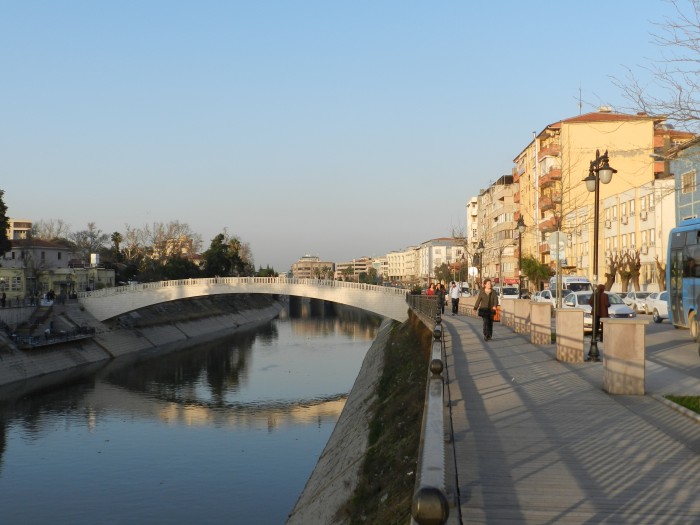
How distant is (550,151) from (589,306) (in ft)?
132

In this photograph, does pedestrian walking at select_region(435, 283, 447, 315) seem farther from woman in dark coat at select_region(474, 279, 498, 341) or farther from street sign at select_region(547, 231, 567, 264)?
street sign at select_region(547, 231, 567, 264)

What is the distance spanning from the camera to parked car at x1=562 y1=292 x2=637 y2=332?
90.2 ft

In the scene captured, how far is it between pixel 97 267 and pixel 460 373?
86130 mm

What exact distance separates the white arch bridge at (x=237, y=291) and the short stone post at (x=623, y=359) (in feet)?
152

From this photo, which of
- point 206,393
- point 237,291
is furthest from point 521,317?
point 237,291

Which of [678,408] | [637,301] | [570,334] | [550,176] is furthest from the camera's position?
[550,176]

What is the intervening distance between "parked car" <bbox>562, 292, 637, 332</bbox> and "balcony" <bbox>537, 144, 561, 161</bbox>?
35.7 metres

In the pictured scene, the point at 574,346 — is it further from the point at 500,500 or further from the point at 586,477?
the point at 500,500

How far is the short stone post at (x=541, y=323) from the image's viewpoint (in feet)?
70.0

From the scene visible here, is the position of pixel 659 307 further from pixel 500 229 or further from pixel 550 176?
pixel 500 229

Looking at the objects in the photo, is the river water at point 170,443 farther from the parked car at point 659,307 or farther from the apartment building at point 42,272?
the apartment building at point 42,272

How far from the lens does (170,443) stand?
28.3m

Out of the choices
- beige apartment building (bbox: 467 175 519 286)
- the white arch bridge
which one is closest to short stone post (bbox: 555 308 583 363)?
the white arch bridge

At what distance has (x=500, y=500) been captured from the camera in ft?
22.0
